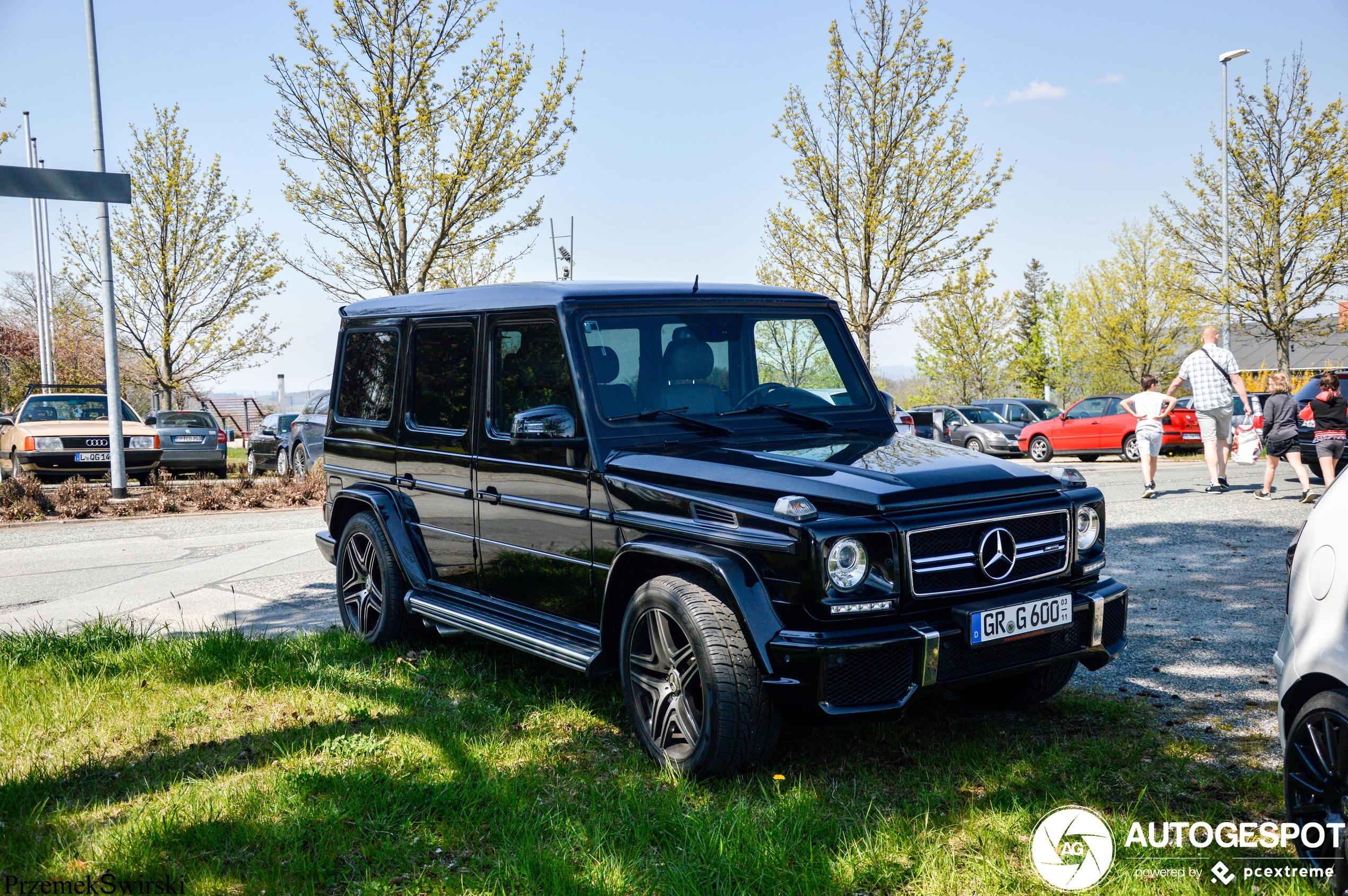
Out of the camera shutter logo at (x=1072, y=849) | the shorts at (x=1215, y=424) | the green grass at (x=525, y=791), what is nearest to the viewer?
the camera shutter logo at (x=1072, y=849)

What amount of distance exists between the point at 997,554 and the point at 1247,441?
11.1 metres

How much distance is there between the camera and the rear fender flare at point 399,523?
5570 mm

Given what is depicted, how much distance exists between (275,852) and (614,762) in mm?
1324

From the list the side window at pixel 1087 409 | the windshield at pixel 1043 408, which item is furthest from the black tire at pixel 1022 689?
the windshield at pixel 1043 408

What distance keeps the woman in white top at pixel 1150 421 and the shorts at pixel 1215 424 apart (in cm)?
42

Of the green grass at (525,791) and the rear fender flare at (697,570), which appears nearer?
the green grass at (525,791)

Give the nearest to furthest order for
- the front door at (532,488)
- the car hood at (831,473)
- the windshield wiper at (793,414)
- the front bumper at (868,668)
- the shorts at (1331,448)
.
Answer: the front bumper at (868,668) < the car hood at (831,473) < the front door at (532,488) < the windshield wiper at (793,414) < the shorts at (1331,448)

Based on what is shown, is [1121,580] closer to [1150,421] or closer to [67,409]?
[1150,421]

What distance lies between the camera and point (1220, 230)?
2806 cm

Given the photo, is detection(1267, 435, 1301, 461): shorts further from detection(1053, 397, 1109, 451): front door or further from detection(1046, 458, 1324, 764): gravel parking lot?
detection(1053, 397, 1109, 451): front door

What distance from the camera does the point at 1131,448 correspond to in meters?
21.8

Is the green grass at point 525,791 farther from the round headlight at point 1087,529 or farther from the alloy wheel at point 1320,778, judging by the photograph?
the round headlight at point 1087,529

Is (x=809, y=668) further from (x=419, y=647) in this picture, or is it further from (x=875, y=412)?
(x=419, y=647)

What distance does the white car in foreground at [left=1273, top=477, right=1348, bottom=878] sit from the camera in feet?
8.71
